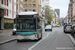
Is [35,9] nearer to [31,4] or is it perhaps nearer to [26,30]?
[31,4]

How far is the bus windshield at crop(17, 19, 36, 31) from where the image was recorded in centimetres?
1730

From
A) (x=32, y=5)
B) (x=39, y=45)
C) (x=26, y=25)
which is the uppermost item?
(x=32, y=5)

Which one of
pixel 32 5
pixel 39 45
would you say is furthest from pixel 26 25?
pixel 32 5

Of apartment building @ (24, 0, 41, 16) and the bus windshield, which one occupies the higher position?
apartment building @ (24, 0, 41, 16)

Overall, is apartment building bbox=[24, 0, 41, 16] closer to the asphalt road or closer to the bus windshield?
the asphalt road

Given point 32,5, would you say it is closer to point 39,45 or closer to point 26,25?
point 26,25

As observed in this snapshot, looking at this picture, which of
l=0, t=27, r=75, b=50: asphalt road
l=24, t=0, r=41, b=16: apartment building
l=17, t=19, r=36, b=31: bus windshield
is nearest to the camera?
l=0, t=27, r=75, b=50: asphalt road

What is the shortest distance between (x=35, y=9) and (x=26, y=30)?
72797 mm

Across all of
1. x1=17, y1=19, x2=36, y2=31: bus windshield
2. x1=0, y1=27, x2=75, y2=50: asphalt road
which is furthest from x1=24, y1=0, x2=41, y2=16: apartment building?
x1=17, y1=19, x2=36, y2=31: bus windshield

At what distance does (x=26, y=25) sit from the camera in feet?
57.1

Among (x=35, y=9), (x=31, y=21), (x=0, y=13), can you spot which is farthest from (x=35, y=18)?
(x=35, y=9)

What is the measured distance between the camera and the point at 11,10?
53750 millimetres

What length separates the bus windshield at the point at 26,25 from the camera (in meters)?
17.3

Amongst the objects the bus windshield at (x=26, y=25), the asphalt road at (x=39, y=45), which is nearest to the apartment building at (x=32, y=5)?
the asphalt road at (x=39, y=45)
